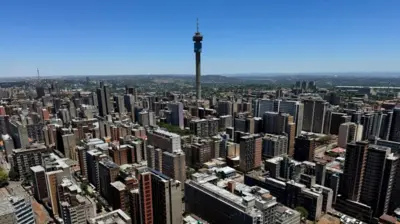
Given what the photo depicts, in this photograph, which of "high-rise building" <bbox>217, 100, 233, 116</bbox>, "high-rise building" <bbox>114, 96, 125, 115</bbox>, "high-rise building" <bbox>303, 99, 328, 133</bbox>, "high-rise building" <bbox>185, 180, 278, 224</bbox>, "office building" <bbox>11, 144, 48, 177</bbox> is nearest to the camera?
"high-rise building" <bbox>185, 180, 278, 224</bbox>

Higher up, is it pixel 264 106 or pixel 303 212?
pixel 264 106

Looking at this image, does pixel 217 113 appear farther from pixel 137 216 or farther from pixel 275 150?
pixel 137 216

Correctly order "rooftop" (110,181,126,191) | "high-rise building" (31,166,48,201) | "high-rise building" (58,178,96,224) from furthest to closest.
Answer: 1. "high-rise building" (31,166,48,201)
2. "rooftop" (110,181,126,191)
3. "high-rise building" (58,178,96,224)

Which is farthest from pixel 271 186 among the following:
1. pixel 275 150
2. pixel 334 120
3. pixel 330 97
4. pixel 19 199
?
pixel 330 97

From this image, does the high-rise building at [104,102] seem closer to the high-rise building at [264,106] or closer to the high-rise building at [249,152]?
the high-rise building at [264,106]

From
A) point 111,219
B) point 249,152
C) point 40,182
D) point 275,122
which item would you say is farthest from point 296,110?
point 40,182

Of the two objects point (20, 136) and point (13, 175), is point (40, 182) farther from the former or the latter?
point (20, 136)

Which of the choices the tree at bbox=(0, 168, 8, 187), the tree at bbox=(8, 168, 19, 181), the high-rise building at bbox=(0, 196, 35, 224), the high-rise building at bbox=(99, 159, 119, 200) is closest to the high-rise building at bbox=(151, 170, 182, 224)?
the high-rise building at bbox=(99, 159, 119, 200)

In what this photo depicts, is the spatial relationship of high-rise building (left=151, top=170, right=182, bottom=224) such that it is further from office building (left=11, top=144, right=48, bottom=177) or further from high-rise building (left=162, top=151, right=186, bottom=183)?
office building (left=11, top=144, right=48, bottom=177)

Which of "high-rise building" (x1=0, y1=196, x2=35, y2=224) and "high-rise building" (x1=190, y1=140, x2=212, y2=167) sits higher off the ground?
"high-rise building" (x1=0, y1=196, x2=35, y2=224)

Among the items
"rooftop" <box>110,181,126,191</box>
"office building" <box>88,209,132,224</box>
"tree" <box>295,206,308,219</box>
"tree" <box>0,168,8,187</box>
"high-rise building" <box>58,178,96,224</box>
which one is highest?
"office building" <box>88,209,132,224</box>

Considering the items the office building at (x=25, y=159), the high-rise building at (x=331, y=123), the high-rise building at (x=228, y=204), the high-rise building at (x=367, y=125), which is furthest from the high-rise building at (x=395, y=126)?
the office building at (x=25, y=159)
